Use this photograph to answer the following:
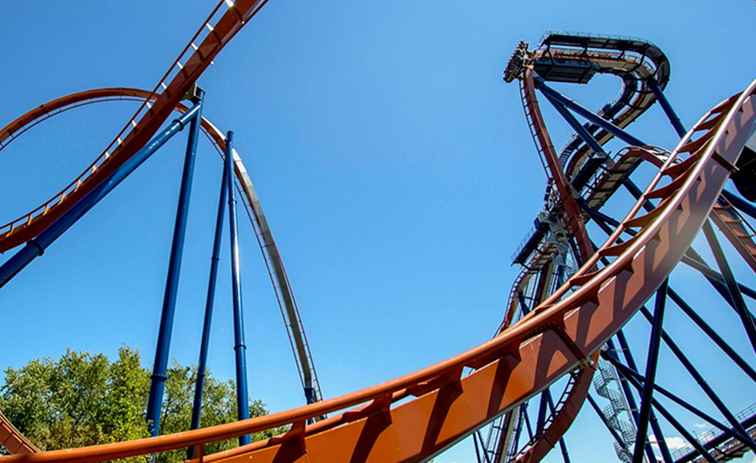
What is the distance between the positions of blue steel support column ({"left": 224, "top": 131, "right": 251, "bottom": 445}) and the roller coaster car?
335 inches

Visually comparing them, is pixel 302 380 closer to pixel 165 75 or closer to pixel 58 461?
pixel 165 75

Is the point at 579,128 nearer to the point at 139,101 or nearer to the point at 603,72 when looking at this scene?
the point at 603,72

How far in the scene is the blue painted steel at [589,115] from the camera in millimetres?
10258

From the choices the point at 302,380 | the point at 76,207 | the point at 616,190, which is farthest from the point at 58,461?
the point at 616,190

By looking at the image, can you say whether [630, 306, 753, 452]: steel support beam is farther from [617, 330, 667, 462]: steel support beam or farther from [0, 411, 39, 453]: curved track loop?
[0, 411, 39, 453]: curved track loop

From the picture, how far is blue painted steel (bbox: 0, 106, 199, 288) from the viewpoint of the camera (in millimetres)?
5883

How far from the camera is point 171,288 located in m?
7.29

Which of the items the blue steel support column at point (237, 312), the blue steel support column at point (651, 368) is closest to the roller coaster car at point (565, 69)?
the blue steel support column at point (237, 312)

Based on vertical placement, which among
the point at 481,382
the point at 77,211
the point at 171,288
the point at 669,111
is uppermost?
the point at 669,111

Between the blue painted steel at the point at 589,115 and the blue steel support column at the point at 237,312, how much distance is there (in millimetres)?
7531

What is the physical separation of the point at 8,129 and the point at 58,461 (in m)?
10.5

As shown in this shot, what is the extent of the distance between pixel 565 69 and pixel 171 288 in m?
11.5

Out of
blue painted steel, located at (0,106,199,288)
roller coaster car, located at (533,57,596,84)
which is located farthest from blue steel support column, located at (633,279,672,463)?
roller coaster car, located at (533,57,596,84)

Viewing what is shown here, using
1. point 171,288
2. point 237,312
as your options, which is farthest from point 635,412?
point 171,288
